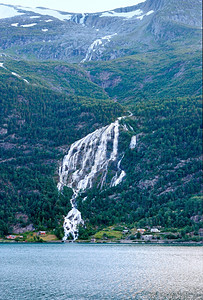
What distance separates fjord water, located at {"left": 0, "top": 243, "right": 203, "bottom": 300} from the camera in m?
63.9

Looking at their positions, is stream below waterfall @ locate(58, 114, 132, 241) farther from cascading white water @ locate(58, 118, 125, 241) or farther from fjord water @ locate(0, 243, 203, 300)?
fjord water @ locate(0, 243, 203, 300)

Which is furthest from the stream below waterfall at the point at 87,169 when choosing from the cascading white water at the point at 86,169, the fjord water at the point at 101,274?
the fjord water at the point at 101,274

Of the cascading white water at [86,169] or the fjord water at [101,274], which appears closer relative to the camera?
the fjord water at [101,274]

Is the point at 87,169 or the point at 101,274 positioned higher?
the point at 87,169

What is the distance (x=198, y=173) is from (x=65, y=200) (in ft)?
165

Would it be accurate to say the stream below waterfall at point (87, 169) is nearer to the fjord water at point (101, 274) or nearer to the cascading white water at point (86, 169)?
the cascading white water at point (86, 169)

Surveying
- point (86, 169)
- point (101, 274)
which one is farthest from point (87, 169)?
point (101, 274)

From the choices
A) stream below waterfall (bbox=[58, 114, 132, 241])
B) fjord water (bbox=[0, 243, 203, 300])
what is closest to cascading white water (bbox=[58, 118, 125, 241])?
stream below waterfall (bbox=[58, 114, 132, 241])

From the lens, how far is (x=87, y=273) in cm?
8131

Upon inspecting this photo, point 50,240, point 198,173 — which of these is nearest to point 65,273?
point 50,240

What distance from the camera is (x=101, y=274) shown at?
80.2 m

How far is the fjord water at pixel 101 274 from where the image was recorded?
6388 cm

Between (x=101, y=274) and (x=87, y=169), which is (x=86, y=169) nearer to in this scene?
(x=87, y=169)

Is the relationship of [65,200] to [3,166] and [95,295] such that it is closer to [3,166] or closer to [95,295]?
[3,166]
